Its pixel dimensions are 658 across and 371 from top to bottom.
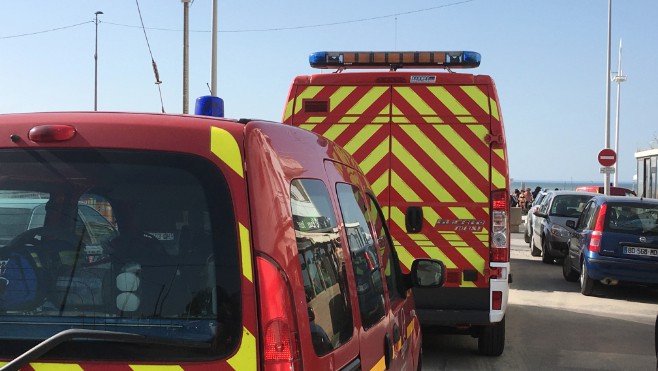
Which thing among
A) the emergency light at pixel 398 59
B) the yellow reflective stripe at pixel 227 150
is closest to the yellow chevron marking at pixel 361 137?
the emergency light at pixel 398 59

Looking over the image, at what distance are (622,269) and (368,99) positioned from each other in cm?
A: 607

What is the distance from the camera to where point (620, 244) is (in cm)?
1146

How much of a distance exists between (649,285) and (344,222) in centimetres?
975

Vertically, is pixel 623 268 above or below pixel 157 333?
below

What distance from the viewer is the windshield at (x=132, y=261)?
2033 millimetres

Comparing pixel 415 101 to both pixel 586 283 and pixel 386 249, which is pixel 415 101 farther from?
pixel 586 283

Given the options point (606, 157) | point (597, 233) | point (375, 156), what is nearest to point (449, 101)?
point (375, 156)

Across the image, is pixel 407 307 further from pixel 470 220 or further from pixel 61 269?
pixel 470 220

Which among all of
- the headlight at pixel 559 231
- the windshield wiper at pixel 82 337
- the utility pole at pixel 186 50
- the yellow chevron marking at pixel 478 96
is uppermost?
the utility pole at pixel 186 50

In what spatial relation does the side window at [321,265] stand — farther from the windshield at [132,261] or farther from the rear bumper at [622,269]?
the rear bumper at [622,269]

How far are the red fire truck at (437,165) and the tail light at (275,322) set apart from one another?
4.95 meters

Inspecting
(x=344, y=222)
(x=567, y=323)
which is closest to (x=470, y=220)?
(x=567, y=323)

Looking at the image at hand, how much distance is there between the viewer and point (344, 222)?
2.82 m

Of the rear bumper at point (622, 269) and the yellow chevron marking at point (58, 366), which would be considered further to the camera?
the rear bumper at point (622, 269)
